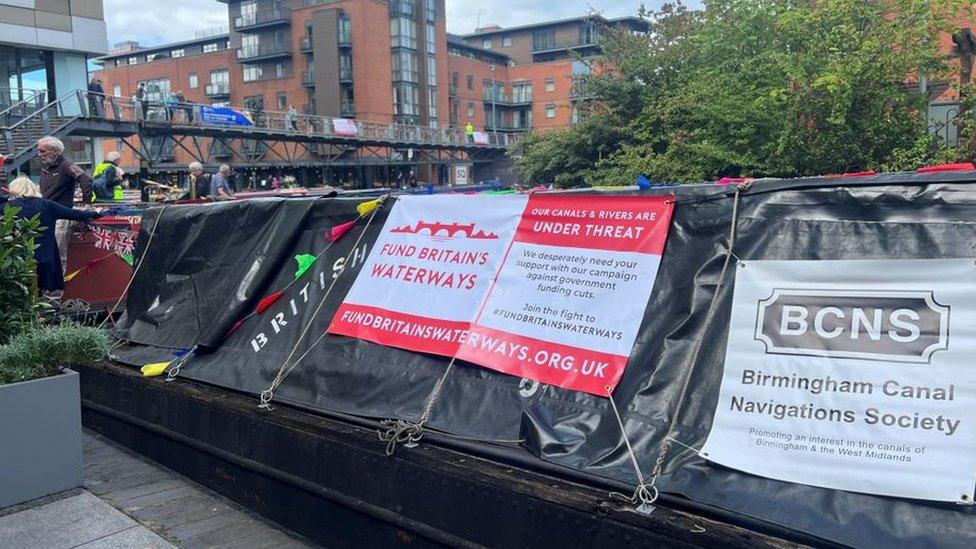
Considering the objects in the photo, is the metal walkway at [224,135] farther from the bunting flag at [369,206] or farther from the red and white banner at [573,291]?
the red and white banner at [573,291]

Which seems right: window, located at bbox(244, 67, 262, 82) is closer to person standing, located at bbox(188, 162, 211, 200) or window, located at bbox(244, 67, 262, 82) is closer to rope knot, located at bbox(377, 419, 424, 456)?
person standing, located at bbox(188, 162, 211, 200)

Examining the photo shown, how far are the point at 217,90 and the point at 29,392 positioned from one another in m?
80.0

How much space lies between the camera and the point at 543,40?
313ft

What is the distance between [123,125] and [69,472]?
29446 millimetres

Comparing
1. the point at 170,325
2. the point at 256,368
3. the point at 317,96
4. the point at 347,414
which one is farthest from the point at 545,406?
the point at 317,96

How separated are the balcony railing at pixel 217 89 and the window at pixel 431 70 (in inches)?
827

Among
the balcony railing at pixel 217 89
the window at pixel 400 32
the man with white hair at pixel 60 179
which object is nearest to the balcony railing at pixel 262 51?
the balcony railing at pixel 217 89

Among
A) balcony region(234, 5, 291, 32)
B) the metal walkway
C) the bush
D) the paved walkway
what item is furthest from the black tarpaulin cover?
balcony region(234, 5, 291, 32)

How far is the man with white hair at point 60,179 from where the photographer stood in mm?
7914

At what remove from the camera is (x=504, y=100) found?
8838 centimetres

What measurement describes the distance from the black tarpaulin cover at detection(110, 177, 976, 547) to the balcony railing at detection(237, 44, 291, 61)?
7234cm

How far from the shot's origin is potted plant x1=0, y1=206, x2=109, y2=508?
4.55 m

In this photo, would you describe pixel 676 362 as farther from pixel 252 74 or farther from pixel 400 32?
pixel 252 74

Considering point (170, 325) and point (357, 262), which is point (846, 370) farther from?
point (170, 325)
